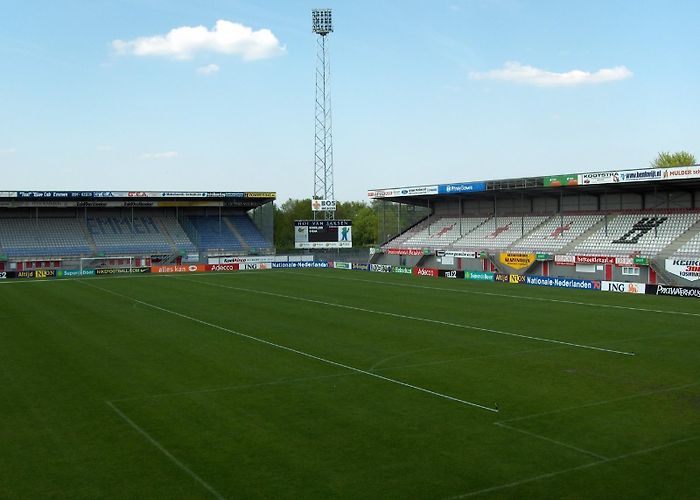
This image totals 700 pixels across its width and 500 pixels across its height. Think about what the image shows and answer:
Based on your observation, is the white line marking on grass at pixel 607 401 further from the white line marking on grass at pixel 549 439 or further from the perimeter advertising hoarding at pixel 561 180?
the perimeter advertising hoarding at pixel 561 180

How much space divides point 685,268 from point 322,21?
46.7 metres

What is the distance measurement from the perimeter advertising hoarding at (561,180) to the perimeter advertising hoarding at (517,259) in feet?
19.5

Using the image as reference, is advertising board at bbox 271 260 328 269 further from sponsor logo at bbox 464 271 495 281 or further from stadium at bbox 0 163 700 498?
sponsor logo at bbox 464 271 495 281

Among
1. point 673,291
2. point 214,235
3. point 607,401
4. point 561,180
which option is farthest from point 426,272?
point 607,401

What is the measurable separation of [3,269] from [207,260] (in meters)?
19.8

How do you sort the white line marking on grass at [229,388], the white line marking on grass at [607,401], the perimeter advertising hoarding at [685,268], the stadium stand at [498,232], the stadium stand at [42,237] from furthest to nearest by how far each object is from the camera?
1. the stadium stand at [42,237]
2. the stadium stand at [498,232]
3. the perimeter advertising hoarding at [685,268]
4. the white line marking on grass at [229,388]
5. the white line marking on grass at [607,401]

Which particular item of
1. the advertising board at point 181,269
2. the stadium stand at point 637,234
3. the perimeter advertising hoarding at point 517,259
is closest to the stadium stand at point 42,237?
the advertising board at point 181,269

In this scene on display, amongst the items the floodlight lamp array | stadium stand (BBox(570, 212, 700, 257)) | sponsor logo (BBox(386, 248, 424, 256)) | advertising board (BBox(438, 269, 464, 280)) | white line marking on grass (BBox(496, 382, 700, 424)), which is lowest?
white line marking on grass (BBox(496, 382, 700, 424))

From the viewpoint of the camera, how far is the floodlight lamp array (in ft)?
243

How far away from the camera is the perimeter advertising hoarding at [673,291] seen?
40.6 m

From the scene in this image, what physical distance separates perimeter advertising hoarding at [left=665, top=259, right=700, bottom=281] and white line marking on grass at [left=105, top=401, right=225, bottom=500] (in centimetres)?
3894

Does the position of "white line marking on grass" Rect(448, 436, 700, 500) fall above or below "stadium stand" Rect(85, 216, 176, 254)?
below

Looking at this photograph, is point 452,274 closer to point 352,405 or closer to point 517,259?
point 517,259

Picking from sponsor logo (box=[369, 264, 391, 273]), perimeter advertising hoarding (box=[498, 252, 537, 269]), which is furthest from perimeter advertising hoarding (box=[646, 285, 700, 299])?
sponsor logo (box=[369, 264, 391, 273])
